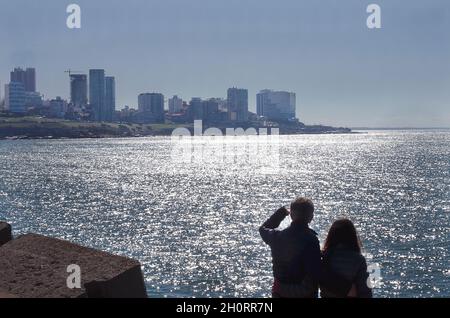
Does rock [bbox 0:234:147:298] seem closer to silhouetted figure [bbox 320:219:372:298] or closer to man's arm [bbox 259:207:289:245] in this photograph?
man's arm [bbox 259:207:289:245]

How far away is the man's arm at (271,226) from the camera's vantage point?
6.05 meters

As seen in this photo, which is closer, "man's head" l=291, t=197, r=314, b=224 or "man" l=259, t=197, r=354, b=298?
"man" l=259, t=197, r=354, b=298

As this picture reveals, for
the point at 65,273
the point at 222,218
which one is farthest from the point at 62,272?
the point at 222,218

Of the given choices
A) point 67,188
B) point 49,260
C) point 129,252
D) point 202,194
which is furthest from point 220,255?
point 67,188

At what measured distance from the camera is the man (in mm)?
5555

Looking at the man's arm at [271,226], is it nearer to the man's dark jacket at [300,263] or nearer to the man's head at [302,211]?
the man's dark jacket at [300,263]

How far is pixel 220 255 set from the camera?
33.1 metres

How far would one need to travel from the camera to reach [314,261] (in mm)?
5566

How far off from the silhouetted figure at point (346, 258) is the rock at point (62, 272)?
2944mm

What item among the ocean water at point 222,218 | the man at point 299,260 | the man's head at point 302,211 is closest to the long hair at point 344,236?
the man at point 299,260

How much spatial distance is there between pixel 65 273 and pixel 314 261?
3.73 metres

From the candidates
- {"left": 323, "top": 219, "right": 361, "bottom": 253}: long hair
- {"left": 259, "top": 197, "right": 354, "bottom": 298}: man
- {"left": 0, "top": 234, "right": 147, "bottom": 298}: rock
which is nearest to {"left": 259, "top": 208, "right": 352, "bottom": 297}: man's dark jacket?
{"left": 259, "top": 197, "right": 354, "bottom": 298}: man

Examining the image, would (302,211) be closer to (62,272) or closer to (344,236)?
(344,236)
